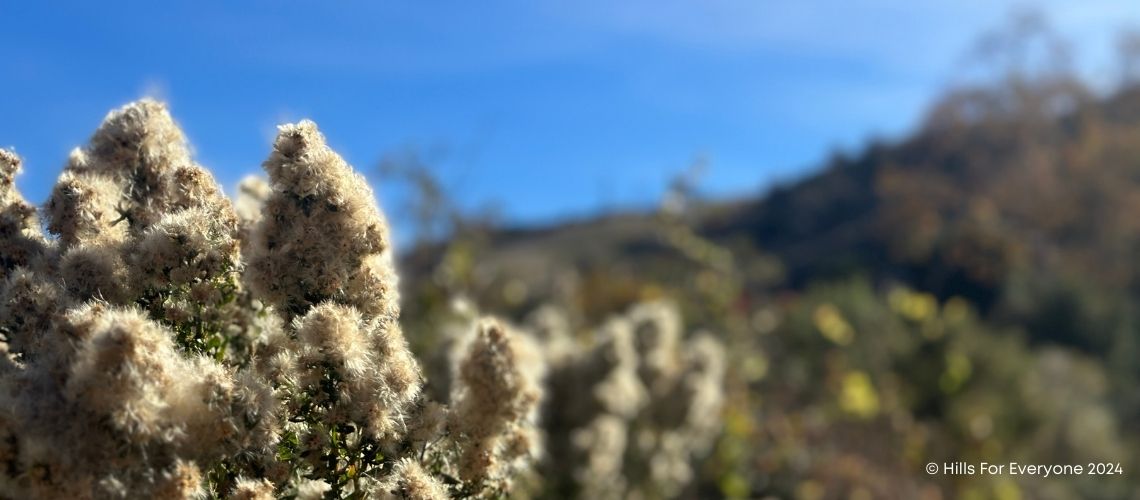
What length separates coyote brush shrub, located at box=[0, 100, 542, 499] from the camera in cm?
143

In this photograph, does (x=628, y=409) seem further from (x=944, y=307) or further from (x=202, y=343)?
(x=944, y=307)

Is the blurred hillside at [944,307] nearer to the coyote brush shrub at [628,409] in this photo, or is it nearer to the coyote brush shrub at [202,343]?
the coyote brush shrub at [628,409]

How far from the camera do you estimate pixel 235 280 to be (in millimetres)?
2061

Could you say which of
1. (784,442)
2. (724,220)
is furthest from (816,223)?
(784,442)

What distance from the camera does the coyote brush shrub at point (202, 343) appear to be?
4.70ft

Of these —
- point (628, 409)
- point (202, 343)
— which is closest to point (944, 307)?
point (628, 409)

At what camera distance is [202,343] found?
6.21 ft

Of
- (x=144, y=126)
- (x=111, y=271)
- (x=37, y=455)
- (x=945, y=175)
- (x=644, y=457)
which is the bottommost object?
(x=37, y=455)

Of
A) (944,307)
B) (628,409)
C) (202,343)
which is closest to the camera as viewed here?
(202,343)

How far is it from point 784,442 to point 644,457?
3626mm

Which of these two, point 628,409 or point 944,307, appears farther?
point 944,307

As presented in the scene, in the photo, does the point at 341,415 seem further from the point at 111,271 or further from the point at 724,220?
the point at 724,220

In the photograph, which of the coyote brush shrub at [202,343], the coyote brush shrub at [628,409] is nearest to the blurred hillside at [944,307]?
the coyote brush shrub at [628,409]

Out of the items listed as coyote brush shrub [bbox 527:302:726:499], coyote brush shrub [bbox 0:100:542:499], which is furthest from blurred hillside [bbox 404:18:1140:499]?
coyote brush shrub [bbox 0:100:542:499]
